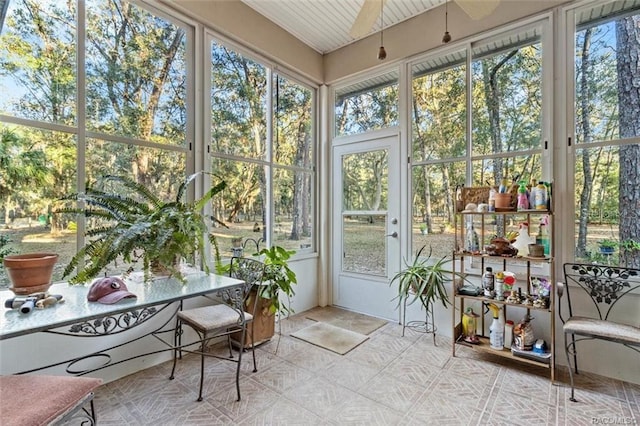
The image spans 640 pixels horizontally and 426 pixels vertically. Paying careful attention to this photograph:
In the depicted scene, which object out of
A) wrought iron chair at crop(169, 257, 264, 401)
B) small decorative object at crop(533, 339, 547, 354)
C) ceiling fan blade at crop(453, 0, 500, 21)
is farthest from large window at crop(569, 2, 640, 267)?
wrought iron chair at crop(169, 257, 264, 401)

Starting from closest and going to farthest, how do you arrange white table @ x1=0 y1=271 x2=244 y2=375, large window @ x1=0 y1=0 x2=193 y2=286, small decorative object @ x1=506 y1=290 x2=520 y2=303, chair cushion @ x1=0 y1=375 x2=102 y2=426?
chair cushion @ x1=0 y1=375 x2=102 y2=426 → white table @ x1=0 y1=271 x2=244 y2=375 → large window @ x1=0 y1=0 x2=193 y2=286 → small decorative object @ x1=506 y1=290 x2=520 y2=303

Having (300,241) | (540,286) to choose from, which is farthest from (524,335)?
(300,241)

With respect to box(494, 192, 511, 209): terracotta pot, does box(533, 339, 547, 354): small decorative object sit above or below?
below

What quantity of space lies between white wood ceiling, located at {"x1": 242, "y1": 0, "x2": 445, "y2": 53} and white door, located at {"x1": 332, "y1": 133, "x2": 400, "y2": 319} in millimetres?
1248

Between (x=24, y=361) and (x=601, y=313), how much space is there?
3.96 metres

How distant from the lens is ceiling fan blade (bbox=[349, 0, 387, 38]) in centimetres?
173

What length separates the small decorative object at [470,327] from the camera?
256 cm

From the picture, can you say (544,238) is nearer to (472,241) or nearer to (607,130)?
(472,241)

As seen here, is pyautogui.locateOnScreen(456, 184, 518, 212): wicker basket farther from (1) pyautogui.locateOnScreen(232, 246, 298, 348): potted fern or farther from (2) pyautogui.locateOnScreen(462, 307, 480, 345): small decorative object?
(1) pyautogui.locateOnScreen(232, 246, 298, 348): potted fern

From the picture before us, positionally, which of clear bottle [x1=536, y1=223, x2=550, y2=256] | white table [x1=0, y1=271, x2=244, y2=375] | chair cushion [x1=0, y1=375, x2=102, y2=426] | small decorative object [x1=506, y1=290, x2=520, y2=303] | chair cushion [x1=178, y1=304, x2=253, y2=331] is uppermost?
clear bottle [x1=536, y1=223, x2=550, y2=256]

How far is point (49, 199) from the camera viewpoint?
196cm

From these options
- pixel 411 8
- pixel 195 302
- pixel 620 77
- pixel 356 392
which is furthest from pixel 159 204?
pixel 620 77

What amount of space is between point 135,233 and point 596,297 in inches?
128

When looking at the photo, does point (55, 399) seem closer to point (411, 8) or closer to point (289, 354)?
point (289, 354)
